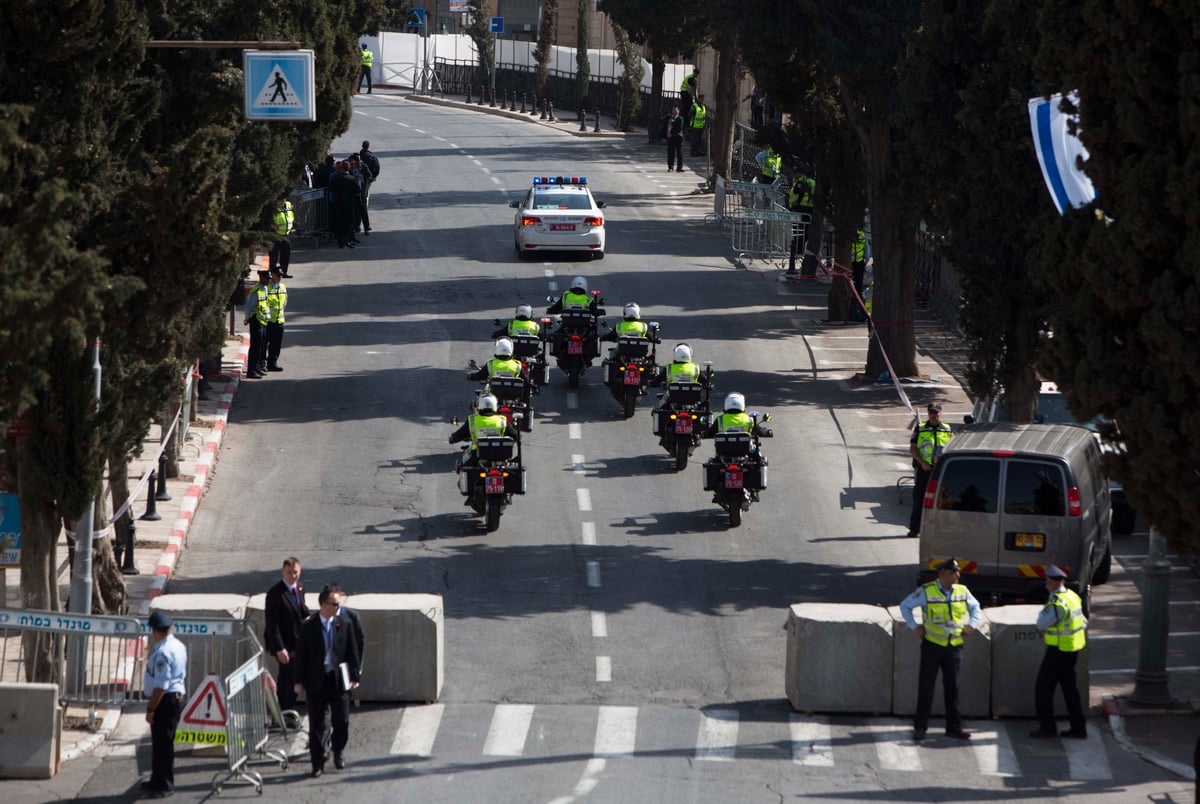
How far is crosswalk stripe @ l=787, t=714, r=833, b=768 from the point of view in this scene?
14.1 meters

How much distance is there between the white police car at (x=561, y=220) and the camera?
37781 millimetres

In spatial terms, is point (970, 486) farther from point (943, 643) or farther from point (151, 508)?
point (151, 508)

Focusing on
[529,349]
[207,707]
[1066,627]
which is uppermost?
[1066,627]

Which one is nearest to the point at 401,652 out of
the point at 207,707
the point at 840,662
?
the point at 207,707

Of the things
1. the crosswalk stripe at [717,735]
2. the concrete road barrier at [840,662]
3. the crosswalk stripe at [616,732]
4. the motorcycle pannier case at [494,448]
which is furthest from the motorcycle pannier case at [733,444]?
the crosswalk stripe at [616,732]

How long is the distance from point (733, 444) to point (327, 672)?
8402mm

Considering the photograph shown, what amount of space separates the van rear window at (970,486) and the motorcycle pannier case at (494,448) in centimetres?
539

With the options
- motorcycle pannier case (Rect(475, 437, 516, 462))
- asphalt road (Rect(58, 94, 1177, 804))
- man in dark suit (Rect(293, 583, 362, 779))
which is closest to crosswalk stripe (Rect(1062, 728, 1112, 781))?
asphalt road (Rect(58, 94, 1177, 804))

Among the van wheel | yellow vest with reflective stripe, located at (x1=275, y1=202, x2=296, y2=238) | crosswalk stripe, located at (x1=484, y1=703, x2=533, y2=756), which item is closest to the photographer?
crosswalk stripe, located at (x1=484, y1=703, x2=533, y2=756)

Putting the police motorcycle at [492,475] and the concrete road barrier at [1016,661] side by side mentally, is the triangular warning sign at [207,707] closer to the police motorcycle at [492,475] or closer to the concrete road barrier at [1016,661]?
the concrete road barrier at [1016,661]

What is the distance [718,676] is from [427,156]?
142ft

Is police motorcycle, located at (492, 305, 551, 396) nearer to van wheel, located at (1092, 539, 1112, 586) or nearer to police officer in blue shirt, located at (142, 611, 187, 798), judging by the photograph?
van wheel, located at (1092, 539, 1112, 586)

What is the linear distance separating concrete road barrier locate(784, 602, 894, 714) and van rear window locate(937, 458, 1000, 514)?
2835 millimetres

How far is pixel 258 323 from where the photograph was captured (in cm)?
2788
